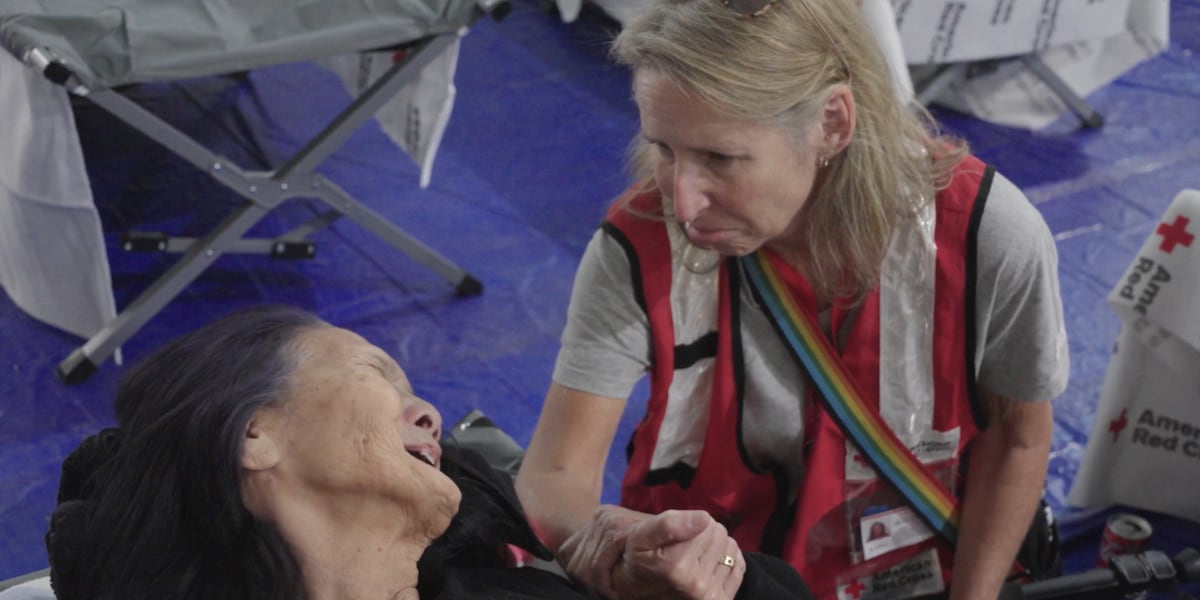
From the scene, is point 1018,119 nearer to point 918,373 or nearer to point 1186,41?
point 1186,41

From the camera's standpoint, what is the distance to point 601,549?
1.41 m

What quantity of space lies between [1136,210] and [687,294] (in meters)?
2.64

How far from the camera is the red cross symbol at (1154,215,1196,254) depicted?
91.3 inches

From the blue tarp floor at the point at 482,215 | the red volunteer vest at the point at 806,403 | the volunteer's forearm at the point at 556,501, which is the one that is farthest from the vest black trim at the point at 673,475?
the blue tarp floor at the point at 482,215

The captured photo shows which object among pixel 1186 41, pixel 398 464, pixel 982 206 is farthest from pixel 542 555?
pixel 1186 41

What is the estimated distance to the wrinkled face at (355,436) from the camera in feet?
3.99

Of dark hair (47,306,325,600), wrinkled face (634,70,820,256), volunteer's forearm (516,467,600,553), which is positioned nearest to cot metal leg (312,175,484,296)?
volunteer's forearm (516,467,600,553)

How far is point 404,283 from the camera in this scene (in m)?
3.52

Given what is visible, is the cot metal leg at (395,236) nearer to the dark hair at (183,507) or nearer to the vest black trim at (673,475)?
the vest black trim at (673,475)

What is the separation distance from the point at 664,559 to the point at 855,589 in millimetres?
713

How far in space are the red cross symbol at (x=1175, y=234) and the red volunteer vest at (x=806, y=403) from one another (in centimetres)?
75

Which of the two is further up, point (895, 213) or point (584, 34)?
point (895, 213)

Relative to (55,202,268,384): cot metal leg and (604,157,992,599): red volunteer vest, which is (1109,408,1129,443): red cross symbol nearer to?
(604,157,992,599): red volunteer vest

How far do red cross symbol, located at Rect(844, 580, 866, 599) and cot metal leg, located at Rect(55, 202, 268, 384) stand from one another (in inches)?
74.1
